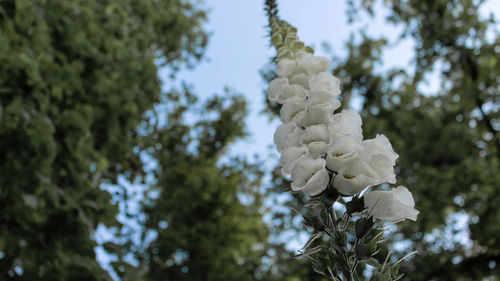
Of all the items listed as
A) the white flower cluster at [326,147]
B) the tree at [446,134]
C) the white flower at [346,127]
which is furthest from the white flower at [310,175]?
the tree at [446,134]

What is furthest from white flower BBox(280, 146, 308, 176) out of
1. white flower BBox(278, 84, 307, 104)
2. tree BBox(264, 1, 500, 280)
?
tree BBox(264, 1, 500, 280)

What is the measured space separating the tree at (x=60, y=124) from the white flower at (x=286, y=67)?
7.75 ft

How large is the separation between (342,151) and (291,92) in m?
0.34

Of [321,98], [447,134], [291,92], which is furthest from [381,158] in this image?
[447,134]

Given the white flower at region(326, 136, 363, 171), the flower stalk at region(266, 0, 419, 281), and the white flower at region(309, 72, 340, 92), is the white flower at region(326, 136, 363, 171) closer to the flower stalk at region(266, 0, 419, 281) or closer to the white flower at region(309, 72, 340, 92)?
the flower stalk at region(266, 0, 419, 281)

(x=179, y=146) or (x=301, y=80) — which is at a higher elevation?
(x=179, y=146)

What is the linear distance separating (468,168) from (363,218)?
21.8ft

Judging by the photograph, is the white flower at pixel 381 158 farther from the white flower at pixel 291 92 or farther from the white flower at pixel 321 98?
the white flower at pixel 291 92

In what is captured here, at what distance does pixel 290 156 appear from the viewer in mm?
1218

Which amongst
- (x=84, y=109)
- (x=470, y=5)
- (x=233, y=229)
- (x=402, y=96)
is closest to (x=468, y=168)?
(x=402, y=96)

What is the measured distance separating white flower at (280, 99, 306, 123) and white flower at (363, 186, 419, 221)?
0.35 metres

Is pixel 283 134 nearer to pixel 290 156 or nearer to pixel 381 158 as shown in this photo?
pixel 290 156

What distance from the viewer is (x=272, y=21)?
5.03 ft

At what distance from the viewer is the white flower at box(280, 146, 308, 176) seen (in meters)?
1.19
